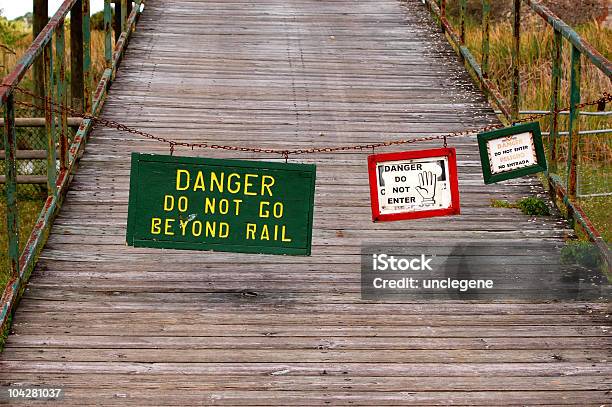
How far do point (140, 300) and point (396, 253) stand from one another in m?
1.36

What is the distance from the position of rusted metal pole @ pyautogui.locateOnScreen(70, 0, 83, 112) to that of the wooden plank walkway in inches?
161

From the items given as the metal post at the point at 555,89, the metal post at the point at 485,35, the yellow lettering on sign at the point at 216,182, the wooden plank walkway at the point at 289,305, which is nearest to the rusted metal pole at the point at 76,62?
the wooden plank walkway at the point at 289,305

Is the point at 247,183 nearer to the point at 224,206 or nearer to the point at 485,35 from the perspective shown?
the point at 224,206

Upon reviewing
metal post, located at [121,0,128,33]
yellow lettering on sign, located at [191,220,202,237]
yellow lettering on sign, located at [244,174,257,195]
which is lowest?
yellow lettering on sign, located at [191,220,202,237]

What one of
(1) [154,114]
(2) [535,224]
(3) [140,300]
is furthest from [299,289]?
(1) [154,114]

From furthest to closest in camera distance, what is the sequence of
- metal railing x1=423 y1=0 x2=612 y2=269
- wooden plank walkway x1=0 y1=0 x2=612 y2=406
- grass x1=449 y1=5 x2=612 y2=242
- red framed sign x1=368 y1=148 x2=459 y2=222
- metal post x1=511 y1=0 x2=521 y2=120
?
grass x1=449 y1=5 x2=612 y2=242, metal post x1=511 y1=0 x2=521 y2=120, metal railing x1=423 y1=0 x2=612 y2=269, red framed sign x1=368 y1=148 x2=459 y2=222, wooden plank walkway x1=0 y1=0 x2=612 y2=406

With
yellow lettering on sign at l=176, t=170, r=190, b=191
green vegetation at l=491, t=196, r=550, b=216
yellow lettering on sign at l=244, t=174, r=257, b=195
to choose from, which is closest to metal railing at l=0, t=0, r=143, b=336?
yellow lettering on sign at l=176, t=170, r=190, b=191

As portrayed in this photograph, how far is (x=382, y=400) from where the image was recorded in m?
5.27

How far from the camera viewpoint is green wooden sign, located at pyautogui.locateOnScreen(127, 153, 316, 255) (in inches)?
236

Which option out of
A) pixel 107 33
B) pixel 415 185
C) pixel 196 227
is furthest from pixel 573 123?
pixel 107 33

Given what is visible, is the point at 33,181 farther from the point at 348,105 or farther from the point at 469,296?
the point at 469,296

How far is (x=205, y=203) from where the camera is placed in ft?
19.7

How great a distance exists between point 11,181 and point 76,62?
7.54m

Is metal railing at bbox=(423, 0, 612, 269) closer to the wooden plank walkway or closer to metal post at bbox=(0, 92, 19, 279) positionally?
the wooden plank walkway
